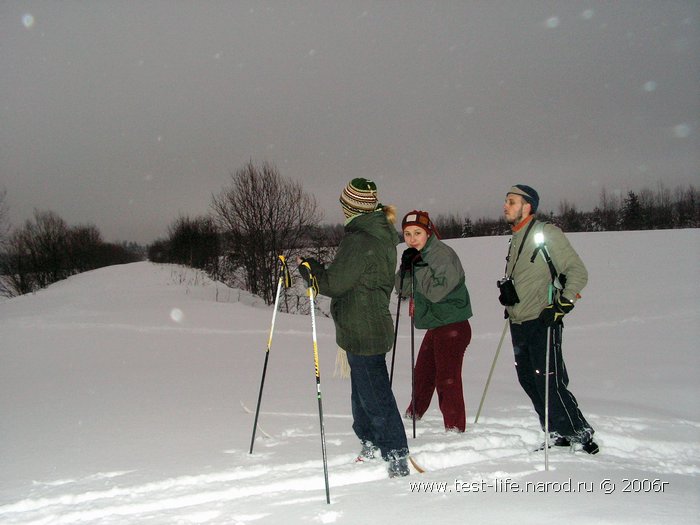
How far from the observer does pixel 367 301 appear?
309 centimetres

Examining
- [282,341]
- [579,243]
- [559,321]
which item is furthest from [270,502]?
[579,243]

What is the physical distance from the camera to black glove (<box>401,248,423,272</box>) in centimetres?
392

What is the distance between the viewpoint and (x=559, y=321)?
3.38m

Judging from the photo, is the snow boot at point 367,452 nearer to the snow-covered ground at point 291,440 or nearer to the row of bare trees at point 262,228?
the snow-covered ground at point 291,440

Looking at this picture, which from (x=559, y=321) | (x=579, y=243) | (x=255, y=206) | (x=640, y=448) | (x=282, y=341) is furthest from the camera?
(x=579, y=243)

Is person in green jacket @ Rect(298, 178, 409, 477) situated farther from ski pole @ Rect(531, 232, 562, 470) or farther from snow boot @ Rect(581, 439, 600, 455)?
snow boot @ Rect(581, 439, 600, 455)

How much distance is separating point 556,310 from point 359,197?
1527 mm

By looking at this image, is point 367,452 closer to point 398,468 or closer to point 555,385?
point 398,468

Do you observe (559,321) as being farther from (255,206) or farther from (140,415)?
(255,206)

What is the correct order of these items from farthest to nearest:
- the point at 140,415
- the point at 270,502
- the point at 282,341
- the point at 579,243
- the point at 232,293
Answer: the point at 579,243, the point at 232,293, the point at 282,341, the point at 140,415, the point at 270,502

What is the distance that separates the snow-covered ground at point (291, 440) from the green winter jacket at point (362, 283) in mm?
862

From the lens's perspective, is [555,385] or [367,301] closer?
[367,301]

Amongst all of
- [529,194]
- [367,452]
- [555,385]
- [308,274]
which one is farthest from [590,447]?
[308,274]

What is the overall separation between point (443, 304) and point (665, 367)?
4.39 m
